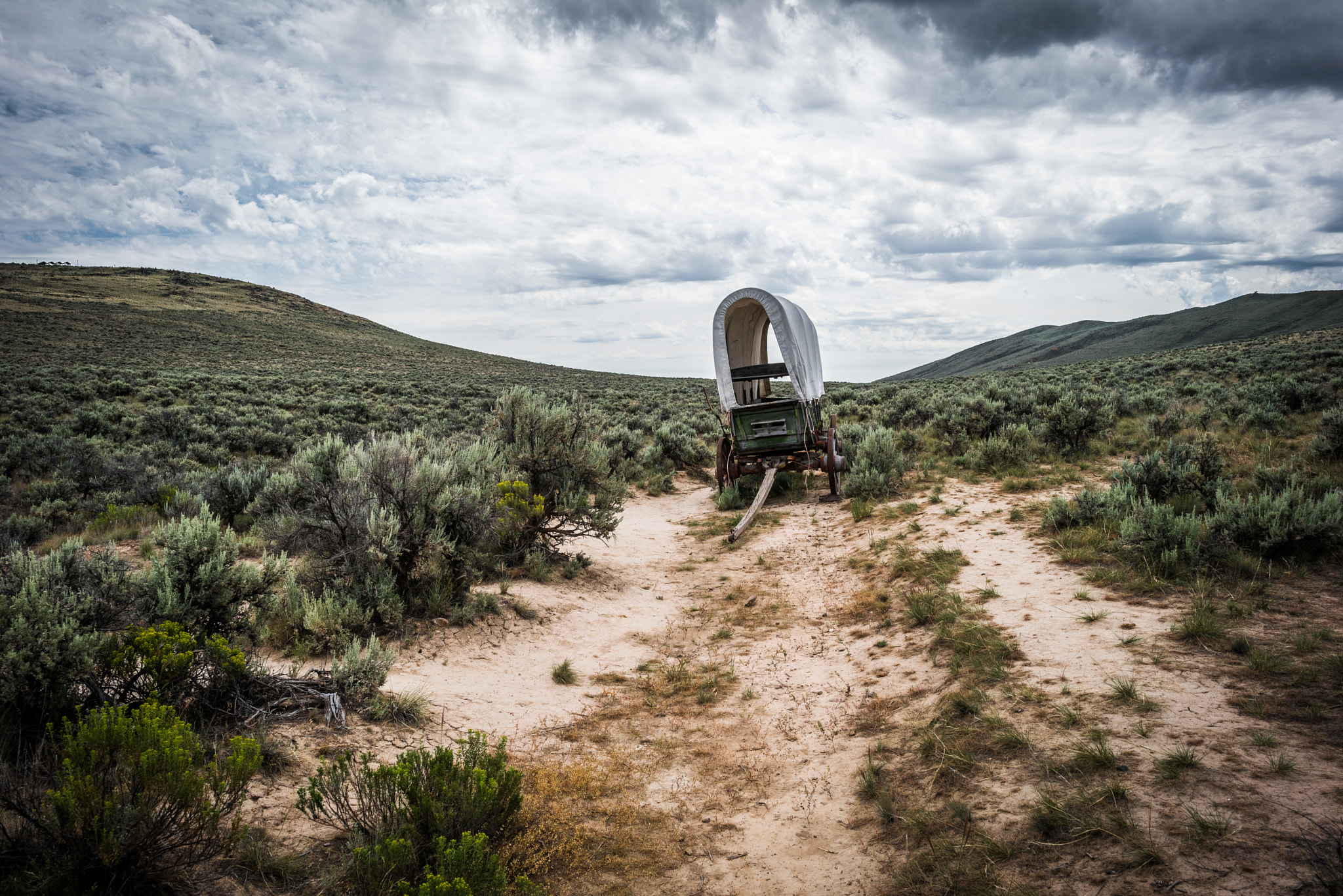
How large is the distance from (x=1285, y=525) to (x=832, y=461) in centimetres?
645

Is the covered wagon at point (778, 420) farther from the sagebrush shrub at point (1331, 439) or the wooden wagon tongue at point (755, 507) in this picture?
the sagebrush shrub at point (1331, 439)

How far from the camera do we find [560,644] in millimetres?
5836

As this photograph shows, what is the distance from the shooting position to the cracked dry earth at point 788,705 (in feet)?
9.12

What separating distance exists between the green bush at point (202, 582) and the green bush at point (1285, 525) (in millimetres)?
7855

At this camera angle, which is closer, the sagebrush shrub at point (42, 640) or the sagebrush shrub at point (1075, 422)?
the sagebrush shrub at point (42, 640)

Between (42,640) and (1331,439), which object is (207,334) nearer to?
(42,640)

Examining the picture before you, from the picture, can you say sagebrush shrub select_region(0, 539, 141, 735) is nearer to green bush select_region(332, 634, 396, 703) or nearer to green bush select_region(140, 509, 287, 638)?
green bush select_region(140, 509, 287, 638)

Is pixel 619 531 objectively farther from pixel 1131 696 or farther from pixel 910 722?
pixel 1131 696

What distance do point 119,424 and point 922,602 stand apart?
18.6m

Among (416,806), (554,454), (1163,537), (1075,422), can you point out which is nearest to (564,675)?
Answer: (416,806)

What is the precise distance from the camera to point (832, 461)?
11.0 metres

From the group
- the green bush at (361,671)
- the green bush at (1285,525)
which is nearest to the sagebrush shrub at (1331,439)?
the green bush at (1285,525)

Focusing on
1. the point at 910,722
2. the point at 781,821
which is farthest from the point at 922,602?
the point at 781,821

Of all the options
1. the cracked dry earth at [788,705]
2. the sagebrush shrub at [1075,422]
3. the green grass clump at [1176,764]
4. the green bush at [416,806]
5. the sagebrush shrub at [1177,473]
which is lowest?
the cracked dry earth at [788,705]
